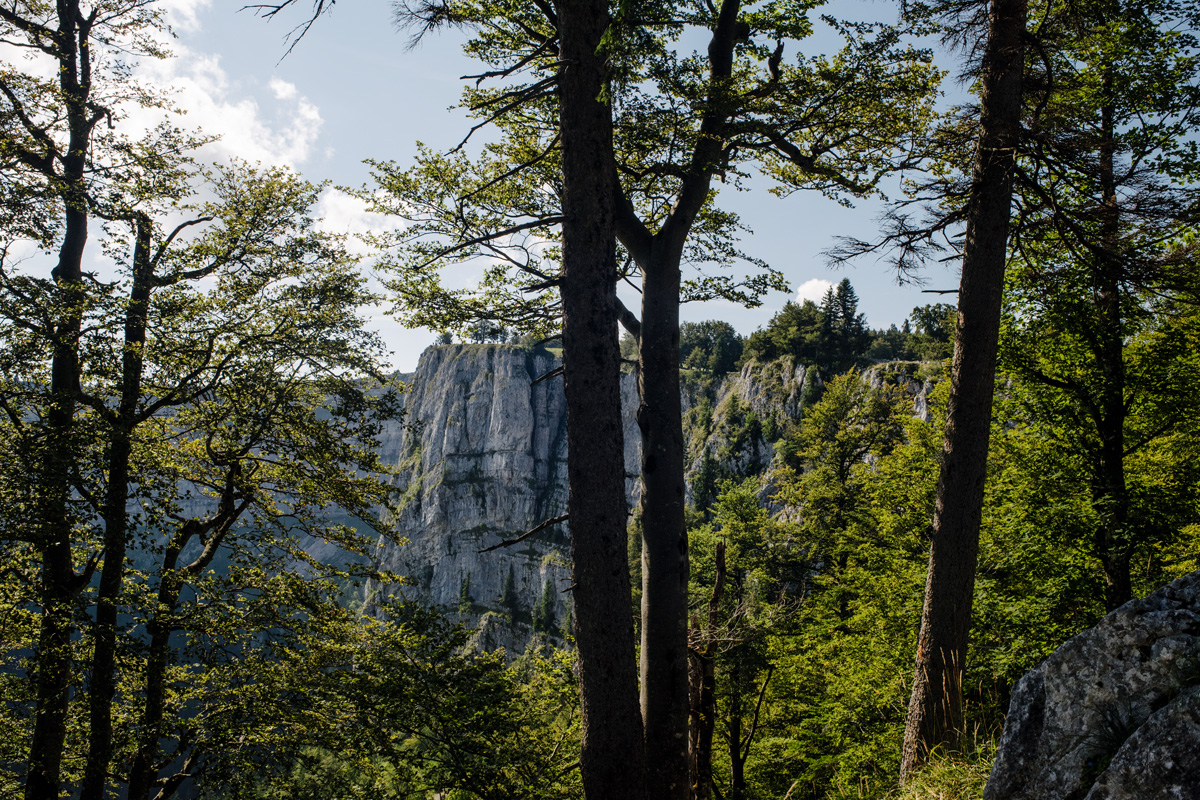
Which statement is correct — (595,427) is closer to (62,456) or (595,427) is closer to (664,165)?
(664,165)

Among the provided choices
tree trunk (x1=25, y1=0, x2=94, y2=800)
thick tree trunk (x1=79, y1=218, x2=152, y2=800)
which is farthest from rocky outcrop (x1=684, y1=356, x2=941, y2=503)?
tree trunk (x1=25, y1=0, x2=94, y2=800)

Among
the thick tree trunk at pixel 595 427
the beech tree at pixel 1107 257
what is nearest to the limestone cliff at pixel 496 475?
the beech tree at pixel 1107 257

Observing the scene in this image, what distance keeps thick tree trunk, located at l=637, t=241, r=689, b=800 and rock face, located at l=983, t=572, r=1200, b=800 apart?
2.72m

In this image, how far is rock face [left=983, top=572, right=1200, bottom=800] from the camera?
188 cm

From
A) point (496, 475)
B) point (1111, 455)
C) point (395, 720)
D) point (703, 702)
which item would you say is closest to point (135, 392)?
point (395, 720)

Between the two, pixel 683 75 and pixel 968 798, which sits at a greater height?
pixel 683 75

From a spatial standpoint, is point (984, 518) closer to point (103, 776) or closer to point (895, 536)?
point (895, 536)

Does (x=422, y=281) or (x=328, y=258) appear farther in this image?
(x=328, y=258)

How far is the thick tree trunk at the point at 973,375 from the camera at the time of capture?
15.7 ft

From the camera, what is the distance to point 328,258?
8289mm

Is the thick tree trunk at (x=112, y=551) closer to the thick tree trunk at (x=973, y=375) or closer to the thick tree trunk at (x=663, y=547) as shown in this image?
the thick tree trunk at (x=663, y=547)

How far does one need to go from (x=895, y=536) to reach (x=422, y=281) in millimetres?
12471

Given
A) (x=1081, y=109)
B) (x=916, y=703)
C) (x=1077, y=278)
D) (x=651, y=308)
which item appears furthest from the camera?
(x=1077, y=278)

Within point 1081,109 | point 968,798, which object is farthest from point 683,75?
point 968,798
